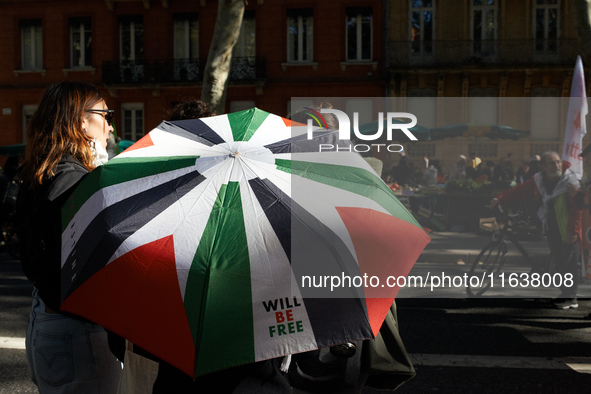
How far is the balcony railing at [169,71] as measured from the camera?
82.9 ft

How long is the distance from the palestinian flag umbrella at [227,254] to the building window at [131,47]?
26029mm

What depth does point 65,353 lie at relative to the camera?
210cm

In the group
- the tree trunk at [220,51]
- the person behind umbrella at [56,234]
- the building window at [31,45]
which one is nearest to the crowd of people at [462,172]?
the person behind umbrella at [56,234]

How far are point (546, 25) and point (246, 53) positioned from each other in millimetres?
12642

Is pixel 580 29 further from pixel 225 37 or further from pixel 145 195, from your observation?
pixel 145 195

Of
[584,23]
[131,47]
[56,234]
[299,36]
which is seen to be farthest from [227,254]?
[131,47]

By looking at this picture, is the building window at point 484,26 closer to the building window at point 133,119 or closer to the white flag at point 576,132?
the building window at point 133,119

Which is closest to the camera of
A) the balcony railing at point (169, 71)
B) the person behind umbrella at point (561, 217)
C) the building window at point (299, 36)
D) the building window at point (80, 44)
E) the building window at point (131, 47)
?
the person behind umbrella at point (561, 217)

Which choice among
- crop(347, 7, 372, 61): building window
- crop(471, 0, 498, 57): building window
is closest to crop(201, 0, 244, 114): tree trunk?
crop(347, 7, 372, 61): building window

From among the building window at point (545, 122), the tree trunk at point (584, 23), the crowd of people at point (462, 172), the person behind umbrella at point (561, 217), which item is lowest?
the person behind umbrella at point (561, 217)

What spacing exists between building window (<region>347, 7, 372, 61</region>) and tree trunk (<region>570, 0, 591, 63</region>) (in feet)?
51.0

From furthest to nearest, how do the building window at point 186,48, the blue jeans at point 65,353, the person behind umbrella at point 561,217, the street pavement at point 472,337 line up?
the building window at point 186,48 < the person behind umbrella at point 561,217 < the street pavement at point 472,337 < the blue jeans at point 65,353

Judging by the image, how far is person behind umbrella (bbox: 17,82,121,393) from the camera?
2020 mm

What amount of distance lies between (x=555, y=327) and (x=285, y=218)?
218 inches
